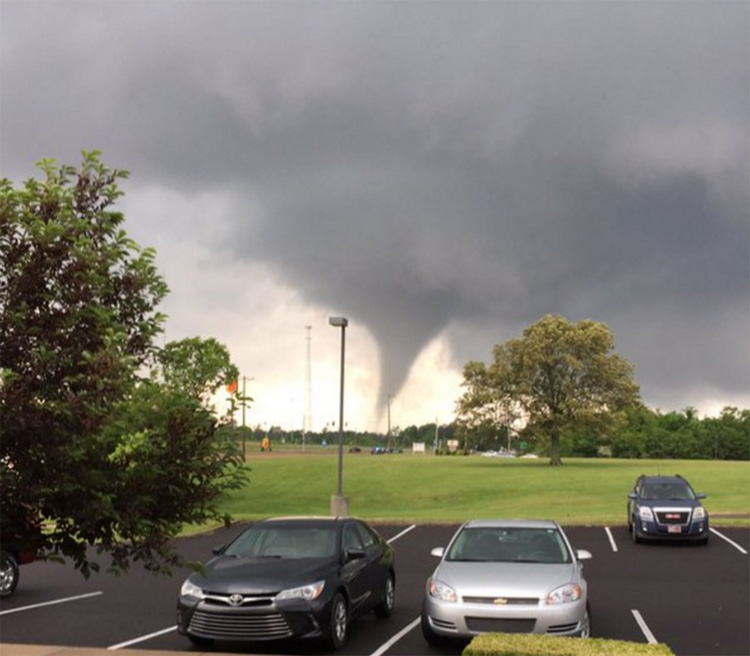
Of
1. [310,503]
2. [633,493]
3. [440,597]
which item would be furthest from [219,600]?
[310,503]

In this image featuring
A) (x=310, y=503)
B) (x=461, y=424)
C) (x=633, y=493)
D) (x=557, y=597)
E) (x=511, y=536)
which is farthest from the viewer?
(x=461, y=424)

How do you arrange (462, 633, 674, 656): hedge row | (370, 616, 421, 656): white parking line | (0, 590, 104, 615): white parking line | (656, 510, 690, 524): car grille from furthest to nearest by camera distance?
(656, 510, 690, 524): car grille < (0, 590, 104, 615): white parking line < (370, 616, 421, 656): white parking line < (462, 633, 674, 656): hedge row

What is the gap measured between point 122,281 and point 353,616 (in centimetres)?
730

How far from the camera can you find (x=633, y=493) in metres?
26.3

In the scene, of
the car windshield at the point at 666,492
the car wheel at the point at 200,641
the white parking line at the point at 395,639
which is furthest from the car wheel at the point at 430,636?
the car windshield at the point at 666,492

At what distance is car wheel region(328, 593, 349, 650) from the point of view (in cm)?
1092

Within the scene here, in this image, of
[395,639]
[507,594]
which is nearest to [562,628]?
[507,594]

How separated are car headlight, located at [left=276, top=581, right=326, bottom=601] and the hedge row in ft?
9.01

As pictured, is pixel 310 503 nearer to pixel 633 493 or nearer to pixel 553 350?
pixel 633 493

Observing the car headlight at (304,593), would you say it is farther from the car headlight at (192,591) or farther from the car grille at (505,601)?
the car grille at (505,601)

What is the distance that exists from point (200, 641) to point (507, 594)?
13.0ft

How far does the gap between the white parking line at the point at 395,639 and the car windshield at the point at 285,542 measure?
1353mm

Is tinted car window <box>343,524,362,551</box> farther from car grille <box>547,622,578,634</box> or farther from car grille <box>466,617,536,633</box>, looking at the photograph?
car grille <box>547,622,578,634</box>

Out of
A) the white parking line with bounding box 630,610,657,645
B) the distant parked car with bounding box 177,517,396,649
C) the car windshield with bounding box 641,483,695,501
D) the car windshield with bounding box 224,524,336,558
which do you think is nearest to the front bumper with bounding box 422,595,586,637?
A: the distant parked car with bounding box 177,517,396,649
